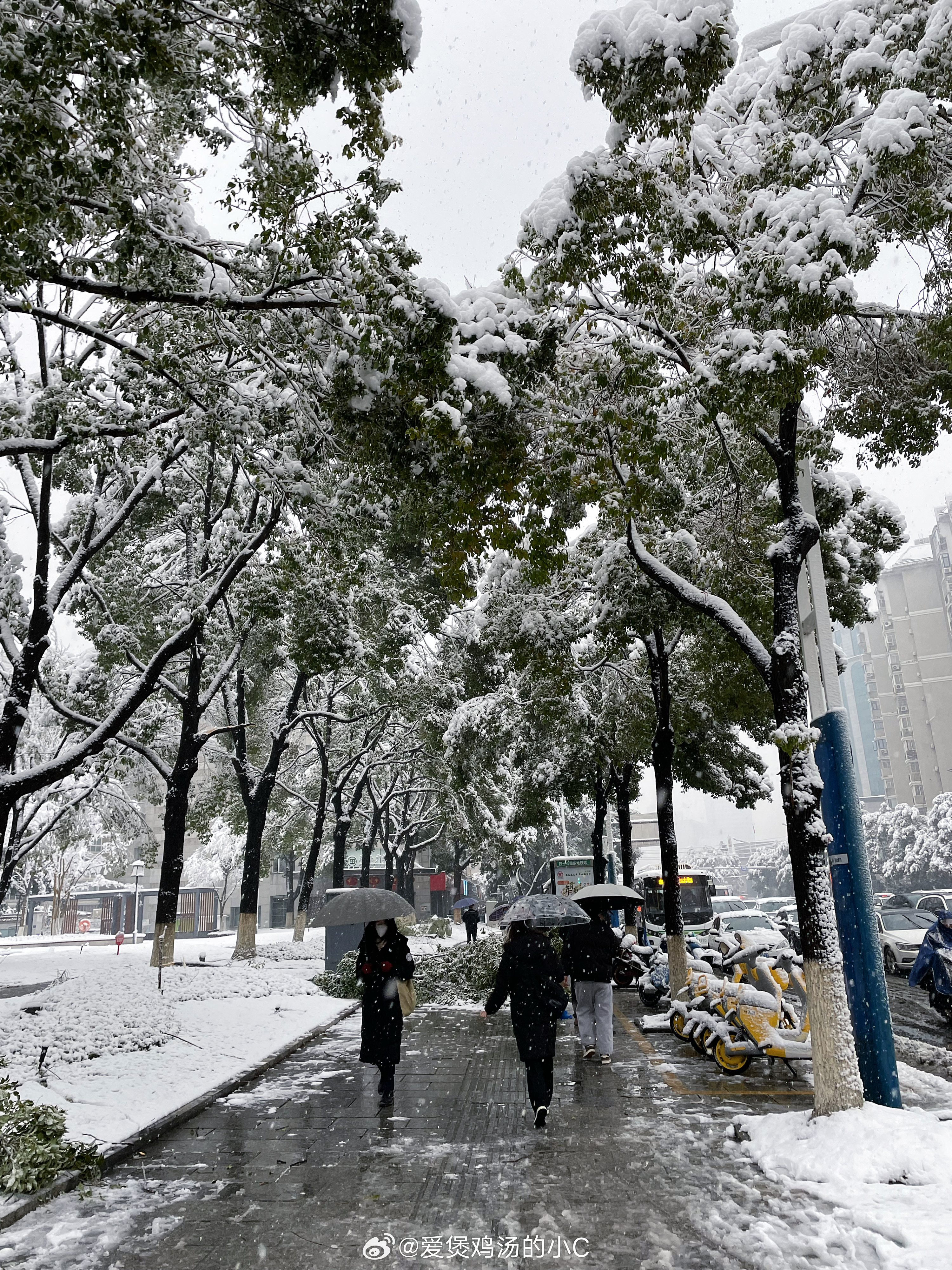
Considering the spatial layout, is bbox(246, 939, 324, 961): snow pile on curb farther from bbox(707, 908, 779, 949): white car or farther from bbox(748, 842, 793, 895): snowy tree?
bbox(748, 842, 793, 895): snowy tree

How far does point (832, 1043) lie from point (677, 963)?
666cm

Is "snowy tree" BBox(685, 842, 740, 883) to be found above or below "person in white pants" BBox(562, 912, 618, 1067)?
above

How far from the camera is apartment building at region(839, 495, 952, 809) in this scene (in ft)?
333

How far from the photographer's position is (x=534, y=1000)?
725 cm

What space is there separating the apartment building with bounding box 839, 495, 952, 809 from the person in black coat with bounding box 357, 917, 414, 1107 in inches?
4088

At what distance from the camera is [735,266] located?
7363mm

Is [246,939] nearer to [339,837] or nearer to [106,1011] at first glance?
[339,837]

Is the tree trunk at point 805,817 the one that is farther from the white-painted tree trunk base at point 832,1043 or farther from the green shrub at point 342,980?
the green shrub at point 342,980

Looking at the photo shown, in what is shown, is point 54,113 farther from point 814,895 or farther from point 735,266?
point 814,895

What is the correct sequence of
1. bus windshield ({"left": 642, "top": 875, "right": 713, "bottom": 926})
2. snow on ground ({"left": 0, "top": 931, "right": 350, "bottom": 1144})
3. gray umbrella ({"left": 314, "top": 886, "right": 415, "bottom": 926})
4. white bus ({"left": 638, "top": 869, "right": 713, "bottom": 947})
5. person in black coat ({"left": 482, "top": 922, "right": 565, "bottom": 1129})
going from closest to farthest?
person in black coat ({"left": 482, "top": 922, "right": 565, "bottom": 1129}) < snow on ground ({"left": 0, "top": 931, "right": 350, "bottom": 1144}) < gray umbrella ({"left": 314, "top": 886, "right": 415, "bottom": 926}) < white bus ({"left": 638, "top": 869, "right": 713, "bottom": 947}) < bus windshield ({"left": 642, "top": 875, "right": 713, "bottom": 926})

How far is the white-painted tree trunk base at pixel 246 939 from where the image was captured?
69.4 ft

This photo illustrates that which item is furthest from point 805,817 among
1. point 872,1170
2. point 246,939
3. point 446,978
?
point 246,939

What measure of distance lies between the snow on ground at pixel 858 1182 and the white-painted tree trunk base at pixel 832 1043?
0.16 metres

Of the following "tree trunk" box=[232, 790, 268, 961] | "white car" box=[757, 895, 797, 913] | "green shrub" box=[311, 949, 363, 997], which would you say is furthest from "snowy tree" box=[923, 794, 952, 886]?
"green shrub" box=[311, 949, 363, 997]
